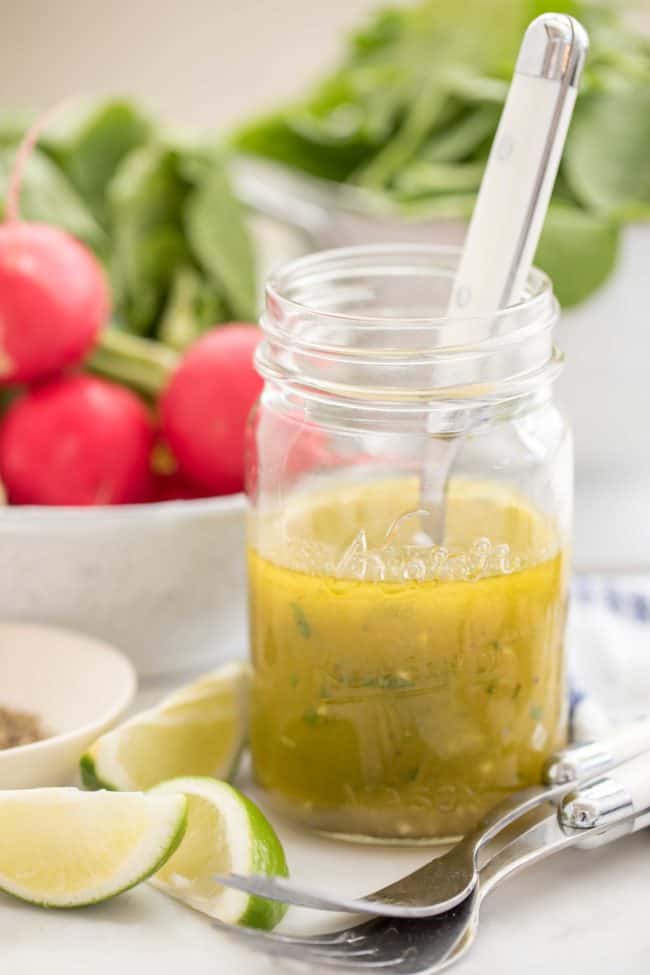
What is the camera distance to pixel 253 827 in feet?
2.50

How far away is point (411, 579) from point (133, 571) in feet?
0.87

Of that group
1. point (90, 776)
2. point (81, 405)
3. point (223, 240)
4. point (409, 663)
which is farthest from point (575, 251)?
point (90, 776)

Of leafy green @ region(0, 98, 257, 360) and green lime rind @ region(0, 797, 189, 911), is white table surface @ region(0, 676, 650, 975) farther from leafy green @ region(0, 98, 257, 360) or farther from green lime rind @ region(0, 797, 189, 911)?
leafy green @ region(0, 98, 257, 360)

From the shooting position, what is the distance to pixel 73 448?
107 centimetres

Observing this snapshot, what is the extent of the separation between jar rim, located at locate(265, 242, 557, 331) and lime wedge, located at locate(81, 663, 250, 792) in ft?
0.84

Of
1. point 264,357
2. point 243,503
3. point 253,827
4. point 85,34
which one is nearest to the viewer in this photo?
point 253,827

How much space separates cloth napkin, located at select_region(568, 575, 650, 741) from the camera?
3.16 ft

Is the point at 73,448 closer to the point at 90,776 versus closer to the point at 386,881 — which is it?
the point at 90,776

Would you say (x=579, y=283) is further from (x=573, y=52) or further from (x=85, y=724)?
(x=85, y=724)

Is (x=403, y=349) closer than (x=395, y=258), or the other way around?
(x=403, y=349)

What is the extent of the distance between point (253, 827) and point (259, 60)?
6.59ft

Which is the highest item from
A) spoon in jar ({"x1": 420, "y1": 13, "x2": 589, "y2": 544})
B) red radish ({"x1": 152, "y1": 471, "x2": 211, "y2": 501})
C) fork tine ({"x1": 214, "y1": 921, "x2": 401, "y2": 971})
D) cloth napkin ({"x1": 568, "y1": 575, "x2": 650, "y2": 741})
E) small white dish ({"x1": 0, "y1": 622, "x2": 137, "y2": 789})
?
spoon in jar ({"x1": 420, "y1": 13, "x2": 589, "y2": 544})

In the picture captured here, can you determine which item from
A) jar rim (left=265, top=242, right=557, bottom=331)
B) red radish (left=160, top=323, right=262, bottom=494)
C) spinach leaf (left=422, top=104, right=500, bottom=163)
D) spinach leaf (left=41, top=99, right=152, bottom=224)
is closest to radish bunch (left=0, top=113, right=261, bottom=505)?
red radish (left=160, top=323, right=262, bottom=494)

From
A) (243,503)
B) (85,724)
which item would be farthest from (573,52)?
(85,724)
